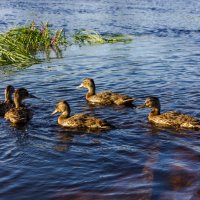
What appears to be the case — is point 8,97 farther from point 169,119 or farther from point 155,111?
point 169,119

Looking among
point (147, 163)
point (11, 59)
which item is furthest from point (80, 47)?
point (147, 163)

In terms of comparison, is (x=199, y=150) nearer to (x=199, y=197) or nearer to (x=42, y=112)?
(x=199, y=197)

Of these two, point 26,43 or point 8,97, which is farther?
point 26,43

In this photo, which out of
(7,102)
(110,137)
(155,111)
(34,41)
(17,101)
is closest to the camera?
(110,137)

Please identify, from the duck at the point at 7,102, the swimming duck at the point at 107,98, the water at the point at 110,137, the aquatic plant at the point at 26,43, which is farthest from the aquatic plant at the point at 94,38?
the duck at the point at 7,102

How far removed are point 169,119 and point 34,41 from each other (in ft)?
47.8

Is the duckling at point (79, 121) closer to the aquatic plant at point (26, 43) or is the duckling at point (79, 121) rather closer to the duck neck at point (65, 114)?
the duck neck at point (65, 114)

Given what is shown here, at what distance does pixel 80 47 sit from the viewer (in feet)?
86.5

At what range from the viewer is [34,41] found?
2531 centimetres

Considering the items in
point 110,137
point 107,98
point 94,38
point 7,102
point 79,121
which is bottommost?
point 110,137

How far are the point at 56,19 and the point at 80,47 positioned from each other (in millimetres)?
11936

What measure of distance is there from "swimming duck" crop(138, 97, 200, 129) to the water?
10.1 inches

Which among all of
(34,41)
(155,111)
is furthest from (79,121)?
(34,41)

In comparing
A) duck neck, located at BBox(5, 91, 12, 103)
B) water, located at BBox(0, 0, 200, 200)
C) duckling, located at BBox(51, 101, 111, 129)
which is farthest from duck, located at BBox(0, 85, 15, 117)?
duckling, located at BBox(51, 101, 111, 129)
